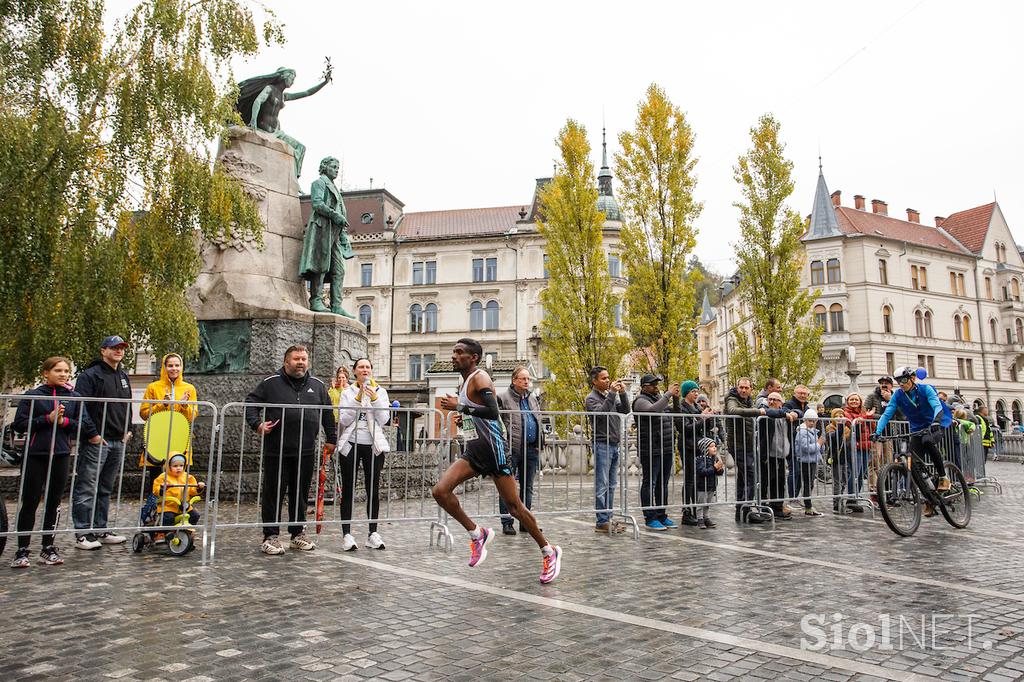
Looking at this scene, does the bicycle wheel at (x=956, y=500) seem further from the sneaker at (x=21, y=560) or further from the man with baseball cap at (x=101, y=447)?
the sneaker at (x=21, y=560)

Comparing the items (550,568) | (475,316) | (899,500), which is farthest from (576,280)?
(475,316)

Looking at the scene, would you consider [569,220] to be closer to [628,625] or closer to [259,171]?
[259,171]

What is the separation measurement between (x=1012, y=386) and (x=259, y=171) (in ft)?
213

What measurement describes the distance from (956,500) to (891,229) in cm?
5817

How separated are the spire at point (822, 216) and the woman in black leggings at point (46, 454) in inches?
2257

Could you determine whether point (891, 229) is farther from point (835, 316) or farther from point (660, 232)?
point (660, 232)

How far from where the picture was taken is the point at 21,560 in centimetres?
570

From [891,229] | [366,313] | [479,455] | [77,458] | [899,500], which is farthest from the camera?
[891,229]

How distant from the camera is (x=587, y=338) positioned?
79.4 ft

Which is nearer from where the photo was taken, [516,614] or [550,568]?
[516,614]

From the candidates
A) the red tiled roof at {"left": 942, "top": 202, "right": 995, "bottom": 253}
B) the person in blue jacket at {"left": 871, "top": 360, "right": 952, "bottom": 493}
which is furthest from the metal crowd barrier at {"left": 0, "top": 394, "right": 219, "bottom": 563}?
the red tiled roof at {"left": 942, "top": 202, "right": 995, "bottom": 253}

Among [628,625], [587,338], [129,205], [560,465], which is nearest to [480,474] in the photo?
[628,625]

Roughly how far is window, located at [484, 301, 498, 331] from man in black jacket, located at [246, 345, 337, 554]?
162 ft

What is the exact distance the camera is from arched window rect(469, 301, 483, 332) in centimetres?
5694
